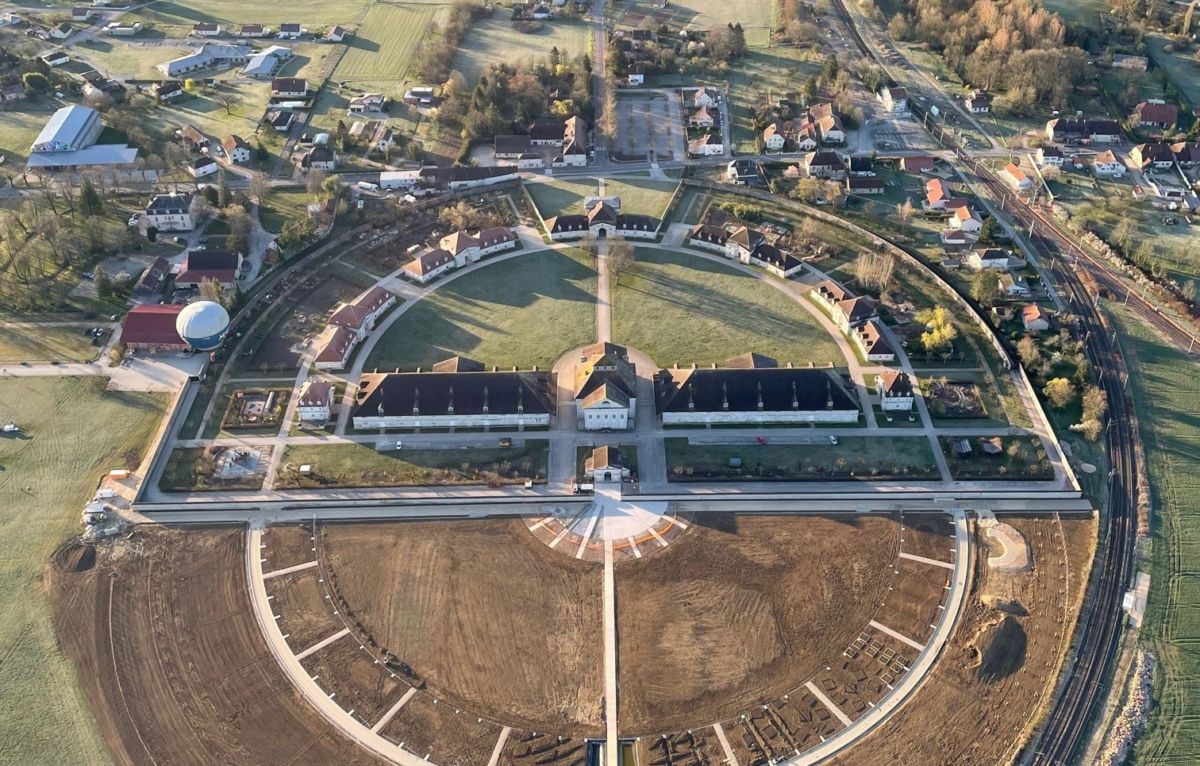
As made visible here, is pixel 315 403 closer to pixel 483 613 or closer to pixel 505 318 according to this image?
pixel 505 318

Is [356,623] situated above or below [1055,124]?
below

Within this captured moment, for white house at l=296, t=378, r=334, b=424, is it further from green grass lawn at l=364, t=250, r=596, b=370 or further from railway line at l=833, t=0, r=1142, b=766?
railway line at l=833, t=0, r=1142, b=766

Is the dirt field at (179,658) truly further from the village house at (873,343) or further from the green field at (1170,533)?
the village house at (873,343)

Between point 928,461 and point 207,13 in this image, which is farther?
point 207,13

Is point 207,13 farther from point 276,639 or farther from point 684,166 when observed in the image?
point 276,639

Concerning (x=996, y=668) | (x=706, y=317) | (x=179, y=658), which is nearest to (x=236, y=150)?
(x=706, y=317)

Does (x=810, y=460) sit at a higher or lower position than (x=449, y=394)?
lower

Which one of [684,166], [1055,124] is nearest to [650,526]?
[684,166]
